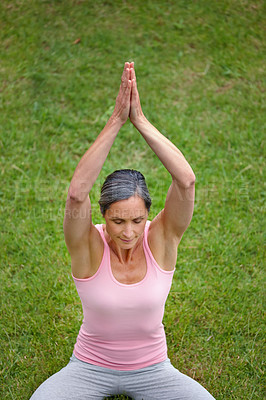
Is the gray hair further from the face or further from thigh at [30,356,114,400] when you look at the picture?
thigh at [30,356,114,400]

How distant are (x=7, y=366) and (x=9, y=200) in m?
Answer: 1.80

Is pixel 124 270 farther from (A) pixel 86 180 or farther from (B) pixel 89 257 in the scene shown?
(A) pixel 86 180

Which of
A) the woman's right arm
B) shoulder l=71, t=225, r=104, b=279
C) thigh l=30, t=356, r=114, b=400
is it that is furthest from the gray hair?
thigh l=30, t=356, r=114, b=400

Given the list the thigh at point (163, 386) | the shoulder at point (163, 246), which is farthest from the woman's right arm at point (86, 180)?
the thigh at point (163, 386)

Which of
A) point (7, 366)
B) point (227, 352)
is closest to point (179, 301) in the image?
point (227, 352)

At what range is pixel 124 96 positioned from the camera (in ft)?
9.14

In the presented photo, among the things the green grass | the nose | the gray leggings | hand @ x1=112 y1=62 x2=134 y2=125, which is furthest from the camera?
the green grass

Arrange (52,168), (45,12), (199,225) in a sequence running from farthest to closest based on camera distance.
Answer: (45,12) < (52,168) < (199,225)

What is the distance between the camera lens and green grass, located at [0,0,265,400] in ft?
13.7

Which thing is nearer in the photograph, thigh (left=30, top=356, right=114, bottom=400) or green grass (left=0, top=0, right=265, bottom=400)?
thigh (left=30, top=356, right=114, bottom=400)

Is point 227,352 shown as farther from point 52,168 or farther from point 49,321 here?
point 52,168

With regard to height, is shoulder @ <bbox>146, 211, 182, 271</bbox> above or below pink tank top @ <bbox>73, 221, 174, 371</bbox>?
above

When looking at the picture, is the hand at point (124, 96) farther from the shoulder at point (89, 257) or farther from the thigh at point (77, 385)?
the thigh at point (77, 385)

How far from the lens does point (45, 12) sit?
21.3 feet
